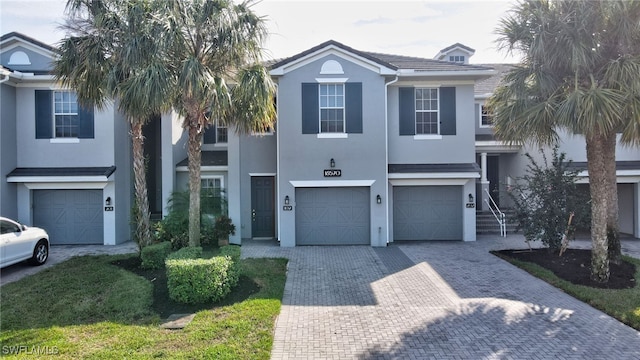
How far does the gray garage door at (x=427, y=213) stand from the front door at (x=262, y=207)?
4.83 metres

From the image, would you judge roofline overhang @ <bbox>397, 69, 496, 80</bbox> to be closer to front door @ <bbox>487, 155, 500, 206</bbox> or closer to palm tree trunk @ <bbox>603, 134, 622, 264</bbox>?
palm tree trunk @ <bbox>603, 134, 622, 264</bbox>

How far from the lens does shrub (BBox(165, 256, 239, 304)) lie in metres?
→ 7.08

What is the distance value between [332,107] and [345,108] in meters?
0.47

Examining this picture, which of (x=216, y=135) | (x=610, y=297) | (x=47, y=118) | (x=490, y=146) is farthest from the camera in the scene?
(x=490, y=146)

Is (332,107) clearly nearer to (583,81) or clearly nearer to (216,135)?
(216,135)

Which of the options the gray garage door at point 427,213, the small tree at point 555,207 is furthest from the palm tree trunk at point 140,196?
the small tree at point 555,207

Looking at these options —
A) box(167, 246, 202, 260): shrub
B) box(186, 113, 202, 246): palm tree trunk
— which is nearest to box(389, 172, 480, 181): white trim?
box(186, 113, 202, 246): palm tree trunk

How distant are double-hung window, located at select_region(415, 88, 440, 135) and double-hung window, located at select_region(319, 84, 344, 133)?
311 centimetres

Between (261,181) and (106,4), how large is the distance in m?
7.49

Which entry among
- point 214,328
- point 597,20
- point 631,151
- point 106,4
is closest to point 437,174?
point 597,20

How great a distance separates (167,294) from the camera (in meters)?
7.71

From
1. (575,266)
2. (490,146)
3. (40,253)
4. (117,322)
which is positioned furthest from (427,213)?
(40,253)

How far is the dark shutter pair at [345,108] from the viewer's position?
42.4 ft

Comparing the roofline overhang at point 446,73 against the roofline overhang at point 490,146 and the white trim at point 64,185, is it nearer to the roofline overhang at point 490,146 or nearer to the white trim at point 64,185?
the roofline overhang at point 490,146
